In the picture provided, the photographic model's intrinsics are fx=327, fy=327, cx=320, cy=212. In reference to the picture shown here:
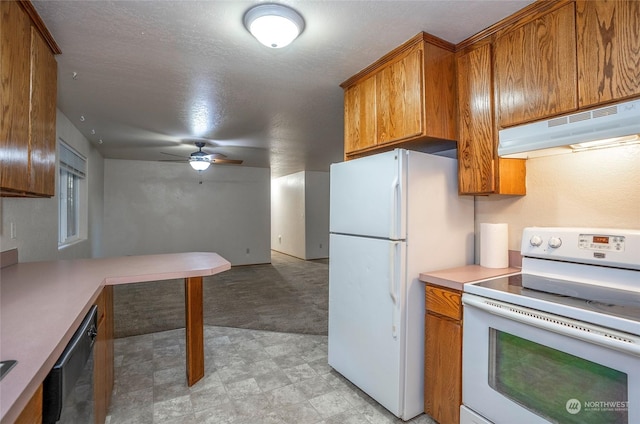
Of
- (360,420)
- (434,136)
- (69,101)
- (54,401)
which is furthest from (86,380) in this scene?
(69,101)

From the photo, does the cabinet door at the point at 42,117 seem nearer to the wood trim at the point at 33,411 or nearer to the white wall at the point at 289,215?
the wood trim at the point at 33,411

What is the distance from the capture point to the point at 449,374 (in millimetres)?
1778

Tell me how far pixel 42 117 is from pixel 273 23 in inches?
55.5

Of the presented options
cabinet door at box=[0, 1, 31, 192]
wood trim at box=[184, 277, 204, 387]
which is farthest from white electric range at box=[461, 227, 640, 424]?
cabinet door at box=[0, 1, 31, 192]

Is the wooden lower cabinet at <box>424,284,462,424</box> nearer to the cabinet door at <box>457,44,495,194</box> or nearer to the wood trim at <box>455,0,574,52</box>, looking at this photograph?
the cabinet door at <box>457,44,495,194</box>

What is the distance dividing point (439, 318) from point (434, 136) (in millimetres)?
1061

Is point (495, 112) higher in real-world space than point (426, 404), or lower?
higher

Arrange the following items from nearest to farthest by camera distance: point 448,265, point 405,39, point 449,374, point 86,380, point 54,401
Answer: point 54,401 → point 86,380 → point 449,374 → point 405,39 → point 448,265

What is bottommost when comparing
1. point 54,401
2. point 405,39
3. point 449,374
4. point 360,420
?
point 360,420

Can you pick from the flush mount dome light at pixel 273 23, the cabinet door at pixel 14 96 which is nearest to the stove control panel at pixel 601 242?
the flush mount dome light at pixel 273 23

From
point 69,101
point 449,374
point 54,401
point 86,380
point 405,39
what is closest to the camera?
point 54,401

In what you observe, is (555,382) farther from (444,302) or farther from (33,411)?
(33,411)

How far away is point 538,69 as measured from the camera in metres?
1.66

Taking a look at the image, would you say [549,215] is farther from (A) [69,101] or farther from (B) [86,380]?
(A) [69,101]
